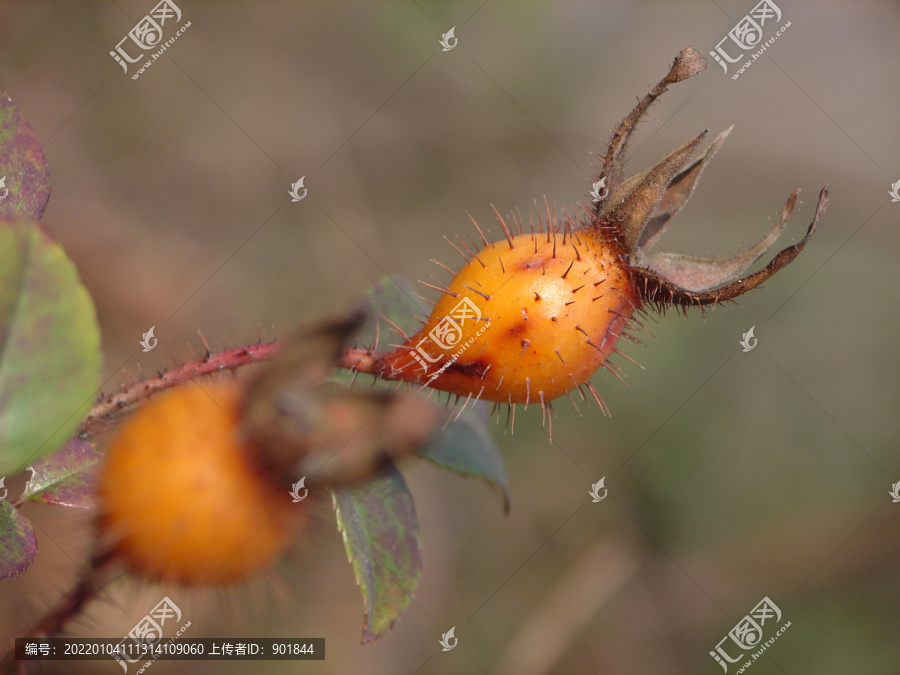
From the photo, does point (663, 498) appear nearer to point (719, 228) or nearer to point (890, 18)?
point (719, 228)

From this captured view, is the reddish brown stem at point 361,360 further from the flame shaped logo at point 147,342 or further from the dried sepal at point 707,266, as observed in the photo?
the flame shaped logo at point 147,342

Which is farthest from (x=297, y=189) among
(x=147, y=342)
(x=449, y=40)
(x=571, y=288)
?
(x=571, y=288)

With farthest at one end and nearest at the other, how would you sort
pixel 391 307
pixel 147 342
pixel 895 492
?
1. pixel 895 492
2. pixel 147 342
3. pixel 391 307

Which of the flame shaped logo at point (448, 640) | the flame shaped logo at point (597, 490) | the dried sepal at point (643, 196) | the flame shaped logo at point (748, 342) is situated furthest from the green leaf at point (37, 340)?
the flame shaped logo at point (748, 342)

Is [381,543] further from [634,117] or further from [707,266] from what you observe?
[634,117]

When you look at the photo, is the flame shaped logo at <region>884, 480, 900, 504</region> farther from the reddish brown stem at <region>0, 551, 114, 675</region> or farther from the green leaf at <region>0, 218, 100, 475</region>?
the green leaf at <region>0, 218, 100, 475</region>

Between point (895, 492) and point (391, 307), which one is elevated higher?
point (391, 307)

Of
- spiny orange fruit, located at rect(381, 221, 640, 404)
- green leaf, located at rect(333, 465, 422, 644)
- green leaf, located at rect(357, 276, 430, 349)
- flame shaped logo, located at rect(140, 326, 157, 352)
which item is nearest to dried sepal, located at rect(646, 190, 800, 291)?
spiny orange fruit, located at rect(381, 221, 640, 404)

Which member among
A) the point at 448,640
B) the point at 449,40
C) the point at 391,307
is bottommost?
the point at 448,640
